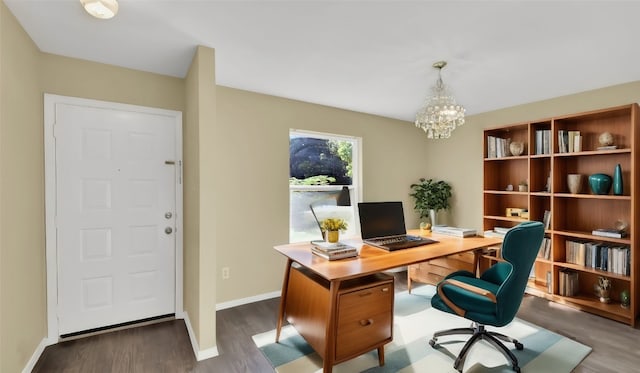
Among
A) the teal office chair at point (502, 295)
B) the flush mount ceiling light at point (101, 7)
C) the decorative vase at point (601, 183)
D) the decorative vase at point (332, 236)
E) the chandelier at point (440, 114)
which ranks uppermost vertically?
the flush mount ceiling light at point (101, 7)

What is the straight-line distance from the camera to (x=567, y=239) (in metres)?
3.29

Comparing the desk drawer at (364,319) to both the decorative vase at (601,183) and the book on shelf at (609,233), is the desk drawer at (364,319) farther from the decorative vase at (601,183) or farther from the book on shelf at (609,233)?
the decorative vase at (601,183)

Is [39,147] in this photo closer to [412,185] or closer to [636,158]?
[412,185]

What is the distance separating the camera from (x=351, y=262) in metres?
2.03

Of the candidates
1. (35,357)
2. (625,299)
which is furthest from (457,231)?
(35,357)

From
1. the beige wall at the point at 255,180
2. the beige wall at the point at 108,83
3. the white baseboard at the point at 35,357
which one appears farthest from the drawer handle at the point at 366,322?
the beige wall at the point at 108,83

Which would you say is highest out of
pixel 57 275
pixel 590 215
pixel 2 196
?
pixel 2 196

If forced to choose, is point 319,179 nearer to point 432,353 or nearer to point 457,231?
point 457,231

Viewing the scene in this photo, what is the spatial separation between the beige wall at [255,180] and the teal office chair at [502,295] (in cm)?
189

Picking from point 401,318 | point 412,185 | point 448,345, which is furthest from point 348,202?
point 448,345

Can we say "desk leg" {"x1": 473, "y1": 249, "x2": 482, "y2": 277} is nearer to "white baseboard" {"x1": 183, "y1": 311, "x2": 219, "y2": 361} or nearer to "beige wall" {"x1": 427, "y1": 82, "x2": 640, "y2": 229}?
"beige wall" {"x1": 427, "y1": 82, "x2": 640, "y2": 229}

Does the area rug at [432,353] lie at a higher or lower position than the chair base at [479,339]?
lower

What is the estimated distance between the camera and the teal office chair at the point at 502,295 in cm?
188

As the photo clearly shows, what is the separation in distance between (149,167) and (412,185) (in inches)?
142
